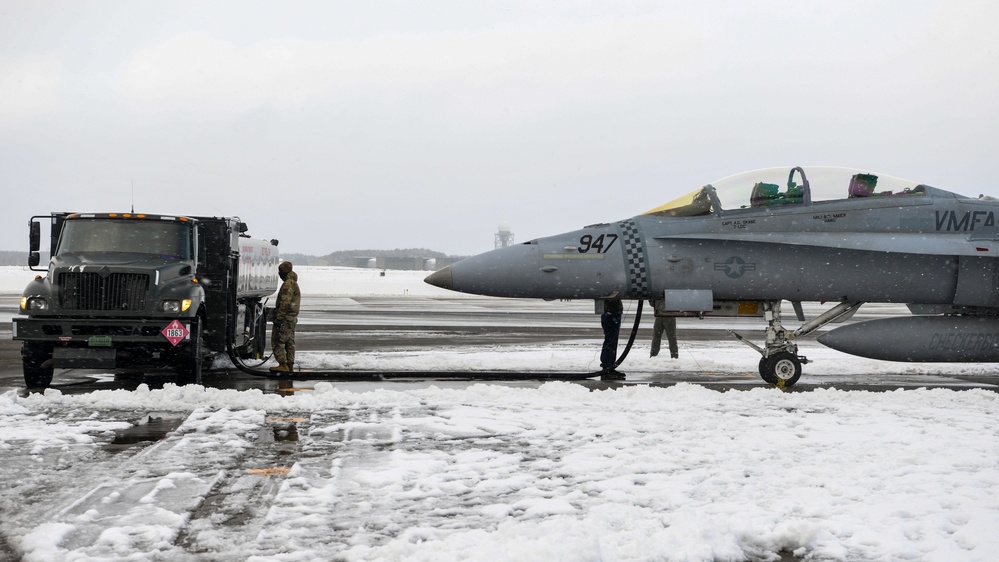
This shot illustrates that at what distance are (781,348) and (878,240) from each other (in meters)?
1.88

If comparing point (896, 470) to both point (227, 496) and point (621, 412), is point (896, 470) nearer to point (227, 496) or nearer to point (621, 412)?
point (621, 412)

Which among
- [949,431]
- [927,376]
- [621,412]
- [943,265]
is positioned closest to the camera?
[949,431]

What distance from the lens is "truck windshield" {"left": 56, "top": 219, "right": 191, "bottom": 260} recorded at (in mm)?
11195

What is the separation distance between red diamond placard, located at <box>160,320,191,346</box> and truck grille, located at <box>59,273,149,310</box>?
472 mm

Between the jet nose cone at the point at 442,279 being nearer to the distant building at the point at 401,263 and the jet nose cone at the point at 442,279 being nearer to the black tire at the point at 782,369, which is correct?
the black tire at the point at 782,369

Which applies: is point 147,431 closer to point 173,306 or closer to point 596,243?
point 173,306

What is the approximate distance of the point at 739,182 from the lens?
1168 centimetres

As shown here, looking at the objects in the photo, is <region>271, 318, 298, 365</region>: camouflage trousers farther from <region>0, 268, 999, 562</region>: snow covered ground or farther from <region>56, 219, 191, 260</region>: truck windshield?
<region>0, 268, 999, 562</region>: snow covered ground

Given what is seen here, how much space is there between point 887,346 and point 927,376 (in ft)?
10.2

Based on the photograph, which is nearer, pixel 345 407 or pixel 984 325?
pixel 345 407

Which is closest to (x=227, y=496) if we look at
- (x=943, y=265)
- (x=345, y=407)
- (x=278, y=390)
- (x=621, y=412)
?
(x=345, y=407)

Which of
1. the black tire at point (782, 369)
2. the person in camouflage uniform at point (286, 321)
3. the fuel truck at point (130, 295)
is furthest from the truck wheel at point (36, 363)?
the black tire at point (782, 369)

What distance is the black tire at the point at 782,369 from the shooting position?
11508 mm

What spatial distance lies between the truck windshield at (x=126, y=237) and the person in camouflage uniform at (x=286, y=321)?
1368mm
